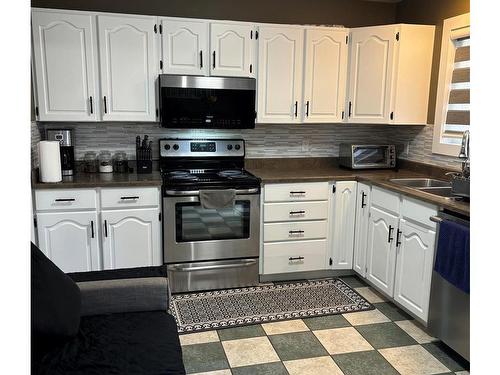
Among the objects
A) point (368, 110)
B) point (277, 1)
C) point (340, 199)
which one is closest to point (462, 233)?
point (340, 199)

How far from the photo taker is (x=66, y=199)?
2.89 m

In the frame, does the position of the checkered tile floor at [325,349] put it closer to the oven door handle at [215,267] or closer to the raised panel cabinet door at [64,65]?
the oven door handle at [215,267]

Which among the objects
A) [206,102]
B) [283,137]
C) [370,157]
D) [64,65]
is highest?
[64,65]

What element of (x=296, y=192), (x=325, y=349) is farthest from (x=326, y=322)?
(x=296, y=192)

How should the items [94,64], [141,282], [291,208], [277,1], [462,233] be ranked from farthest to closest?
[277,1], [291,208], [94,64], [462,233], [141,282]

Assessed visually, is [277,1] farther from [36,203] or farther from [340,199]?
[36,203]

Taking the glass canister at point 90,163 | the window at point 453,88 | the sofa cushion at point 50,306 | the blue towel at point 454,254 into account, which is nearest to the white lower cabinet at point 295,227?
the window at point 453,88

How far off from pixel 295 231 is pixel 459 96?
1.66 metres

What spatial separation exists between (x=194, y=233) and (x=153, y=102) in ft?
3.54

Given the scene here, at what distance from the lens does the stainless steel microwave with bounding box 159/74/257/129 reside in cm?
312

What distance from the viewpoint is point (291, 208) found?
3.32 metres

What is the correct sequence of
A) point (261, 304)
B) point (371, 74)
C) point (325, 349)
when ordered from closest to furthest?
point (325, 349)
point (261, 304)
point (371, 74)

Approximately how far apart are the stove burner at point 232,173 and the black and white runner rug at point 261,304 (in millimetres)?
922

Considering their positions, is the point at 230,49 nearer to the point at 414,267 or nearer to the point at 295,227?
the point at 295,227
